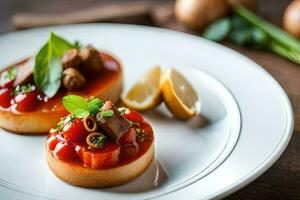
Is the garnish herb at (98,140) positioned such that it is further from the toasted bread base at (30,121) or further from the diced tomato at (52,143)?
the toasted bread base at (30,121)

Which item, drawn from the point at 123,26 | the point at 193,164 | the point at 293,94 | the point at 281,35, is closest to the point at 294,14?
the point at 281,35

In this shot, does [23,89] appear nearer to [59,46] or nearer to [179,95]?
[59,46]

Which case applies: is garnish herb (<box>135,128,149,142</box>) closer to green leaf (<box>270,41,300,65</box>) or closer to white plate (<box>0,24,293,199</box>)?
white plate (<box>0,24,293,199</box>)

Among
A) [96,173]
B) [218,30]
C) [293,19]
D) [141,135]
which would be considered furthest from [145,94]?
[293,19]

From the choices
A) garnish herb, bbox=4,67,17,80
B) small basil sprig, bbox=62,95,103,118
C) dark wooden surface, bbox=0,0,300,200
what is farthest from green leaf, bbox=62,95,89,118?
dark wooden surface, bbox=0,0,300,200

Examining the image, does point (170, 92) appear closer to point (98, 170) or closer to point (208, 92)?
point (208, 92)
